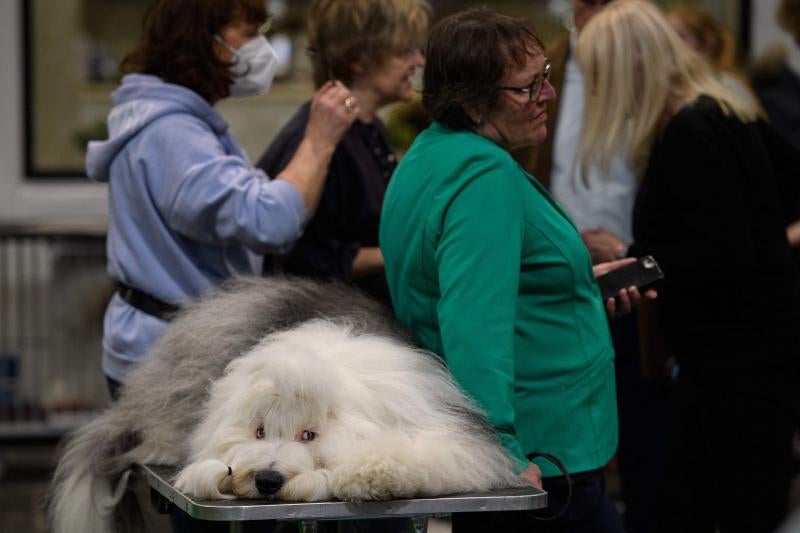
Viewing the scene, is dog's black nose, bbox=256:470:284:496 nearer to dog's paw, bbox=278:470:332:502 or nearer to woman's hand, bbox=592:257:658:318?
dog's paw, bbox=278:470:332:502

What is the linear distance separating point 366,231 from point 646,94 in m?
0.90

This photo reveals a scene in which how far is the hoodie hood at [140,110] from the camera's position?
11.5ft

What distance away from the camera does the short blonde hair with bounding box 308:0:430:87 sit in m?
3.92

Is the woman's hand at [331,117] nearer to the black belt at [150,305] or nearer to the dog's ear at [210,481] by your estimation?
the black belt at [150,305]

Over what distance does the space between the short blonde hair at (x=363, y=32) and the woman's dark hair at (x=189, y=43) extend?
1.21 ft

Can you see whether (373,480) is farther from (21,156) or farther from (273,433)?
(21,156)

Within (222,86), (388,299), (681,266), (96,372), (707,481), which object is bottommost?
(96,372)

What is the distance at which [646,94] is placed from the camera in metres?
4.05

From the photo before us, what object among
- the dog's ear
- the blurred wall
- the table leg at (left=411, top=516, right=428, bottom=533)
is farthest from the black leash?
the blurred wall

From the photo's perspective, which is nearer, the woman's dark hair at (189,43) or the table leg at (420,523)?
the table leg at (420,523)

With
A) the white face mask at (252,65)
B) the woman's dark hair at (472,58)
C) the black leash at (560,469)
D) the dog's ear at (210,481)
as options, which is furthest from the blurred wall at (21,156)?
the dog's ear at (210,481)

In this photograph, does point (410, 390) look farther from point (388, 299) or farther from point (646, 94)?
point (646, 94)

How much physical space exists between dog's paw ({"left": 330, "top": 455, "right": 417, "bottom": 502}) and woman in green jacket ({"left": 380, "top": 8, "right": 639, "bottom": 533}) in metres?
0.28

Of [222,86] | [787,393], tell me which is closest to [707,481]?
[787,393]
